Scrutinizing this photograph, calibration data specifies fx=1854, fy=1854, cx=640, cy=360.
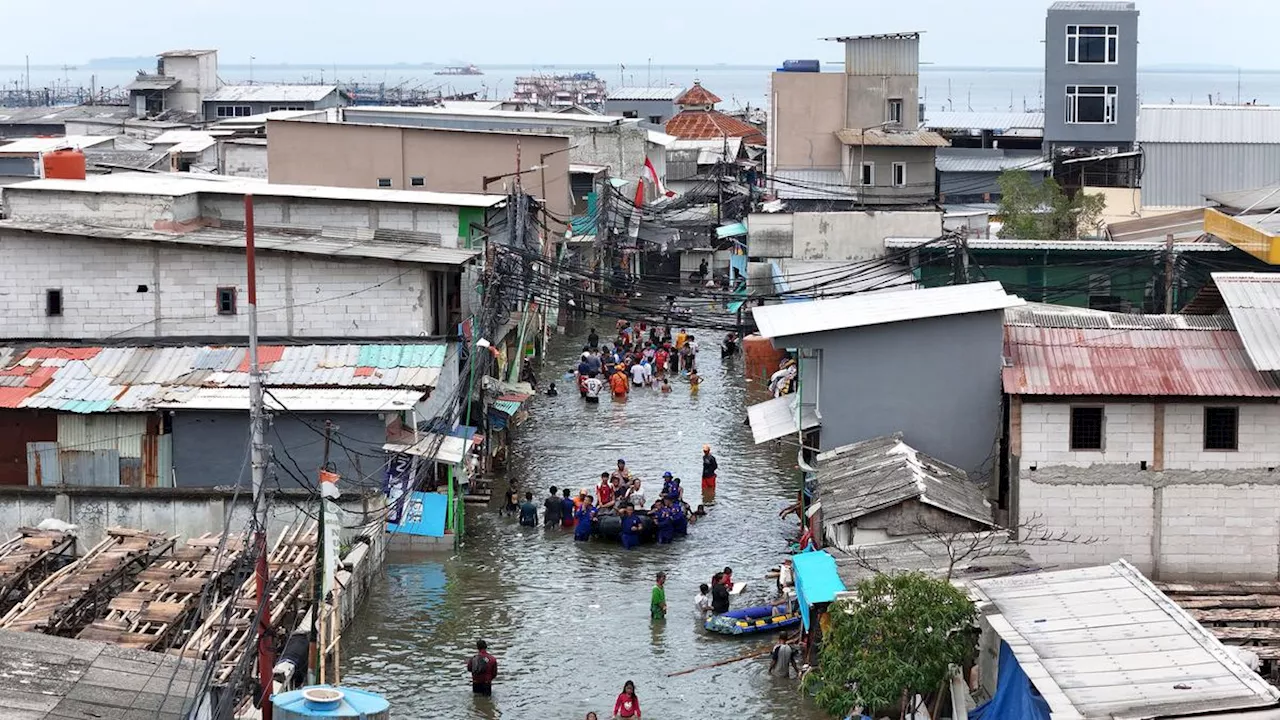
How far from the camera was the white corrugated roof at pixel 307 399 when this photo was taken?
29.4 metres

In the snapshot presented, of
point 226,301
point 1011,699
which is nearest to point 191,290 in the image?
point 226,301

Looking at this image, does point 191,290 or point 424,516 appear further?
point 191,290

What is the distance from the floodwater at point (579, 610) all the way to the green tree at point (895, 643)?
12.6ft

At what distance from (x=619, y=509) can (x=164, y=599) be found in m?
10.3

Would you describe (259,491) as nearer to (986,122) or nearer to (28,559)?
(28,559)

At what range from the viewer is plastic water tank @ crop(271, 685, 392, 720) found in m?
17.7

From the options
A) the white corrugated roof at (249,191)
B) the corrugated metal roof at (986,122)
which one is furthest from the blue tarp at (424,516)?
the corrugated metal roof at (986,122)

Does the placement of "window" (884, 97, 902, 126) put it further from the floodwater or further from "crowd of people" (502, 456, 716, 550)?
"crowd of people" (502, 456, 716, 550)

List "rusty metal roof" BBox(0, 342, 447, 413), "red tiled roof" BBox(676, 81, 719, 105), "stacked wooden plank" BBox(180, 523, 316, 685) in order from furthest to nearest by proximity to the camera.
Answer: "red tiled roof" BBox(676, 81, 719, 105), "rusty metal roof" BBox(0, 342, 447, 413), "stacked wooden plank" BBox(180, 523, 316, 685)

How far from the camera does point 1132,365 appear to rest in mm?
25531

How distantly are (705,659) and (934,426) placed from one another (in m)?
5.03

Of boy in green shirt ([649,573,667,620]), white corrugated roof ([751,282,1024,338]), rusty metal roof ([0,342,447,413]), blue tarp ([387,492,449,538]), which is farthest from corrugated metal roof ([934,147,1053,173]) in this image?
boy in green shirt ([649,573,667,620])

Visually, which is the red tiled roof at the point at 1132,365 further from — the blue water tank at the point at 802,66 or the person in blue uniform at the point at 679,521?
the blue water tank at the point at 802,66

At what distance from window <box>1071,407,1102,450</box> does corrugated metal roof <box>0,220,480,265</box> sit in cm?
1209
